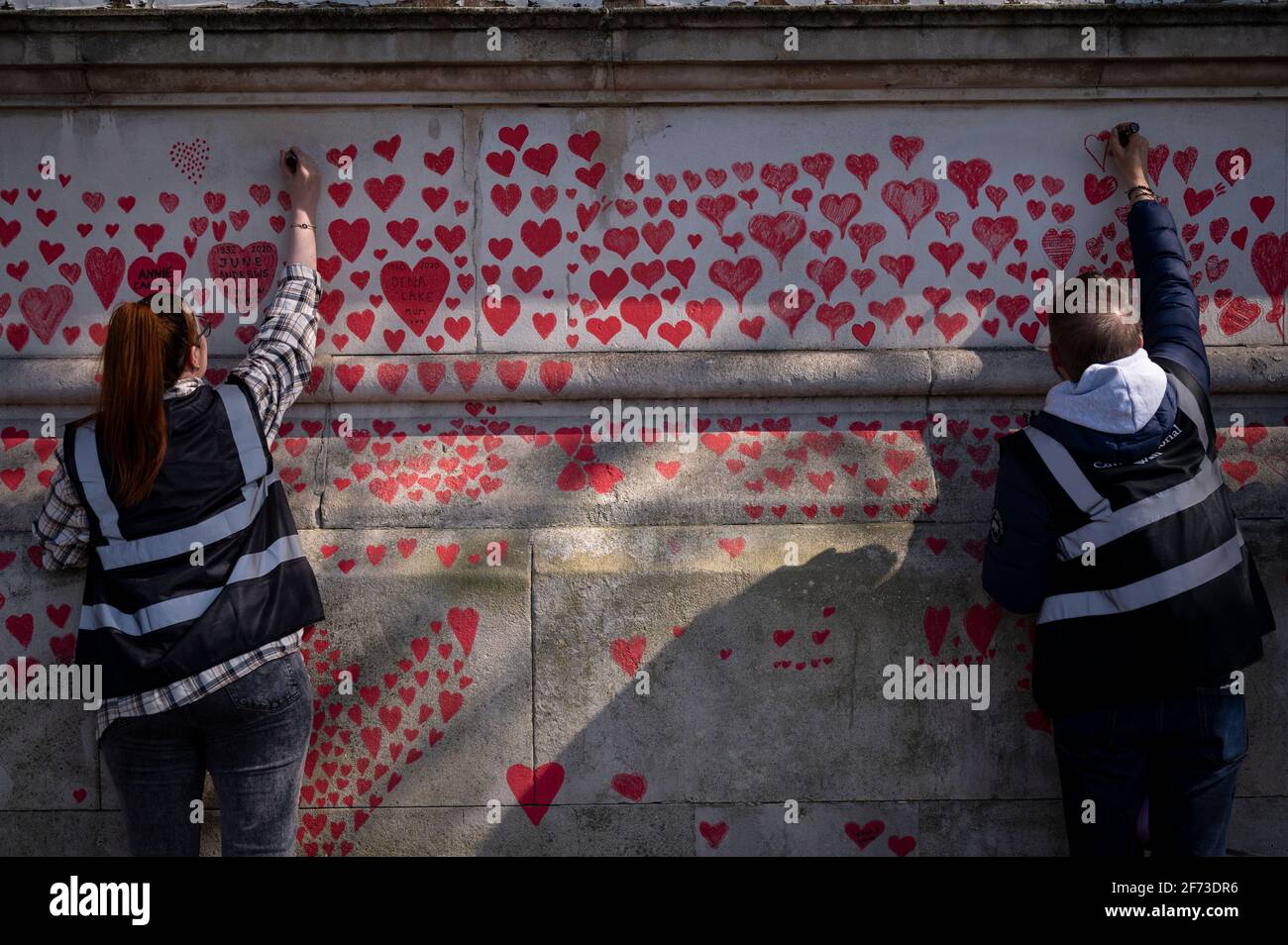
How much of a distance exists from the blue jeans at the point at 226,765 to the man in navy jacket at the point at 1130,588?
2195 mm

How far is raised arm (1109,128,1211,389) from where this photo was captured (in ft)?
11.4

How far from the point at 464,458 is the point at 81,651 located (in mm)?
1417

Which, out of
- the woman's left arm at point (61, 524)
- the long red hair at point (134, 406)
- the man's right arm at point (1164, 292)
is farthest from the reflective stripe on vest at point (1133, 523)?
the woman's left arm at point (61, 524)

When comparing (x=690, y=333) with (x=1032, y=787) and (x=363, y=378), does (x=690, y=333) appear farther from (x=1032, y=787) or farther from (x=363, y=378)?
(x=1032, y=787)

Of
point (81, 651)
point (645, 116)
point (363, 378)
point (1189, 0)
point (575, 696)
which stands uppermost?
point (1189, 0)

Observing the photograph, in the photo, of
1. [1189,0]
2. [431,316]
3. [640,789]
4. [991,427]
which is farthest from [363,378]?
[1189,0]

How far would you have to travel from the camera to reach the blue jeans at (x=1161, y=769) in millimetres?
3166

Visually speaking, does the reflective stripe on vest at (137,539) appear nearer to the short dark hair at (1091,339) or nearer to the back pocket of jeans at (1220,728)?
the short dark hair at (1091,339)

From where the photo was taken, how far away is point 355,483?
13.4 feet

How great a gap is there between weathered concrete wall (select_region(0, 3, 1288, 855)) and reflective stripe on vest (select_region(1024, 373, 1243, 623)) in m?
0.79

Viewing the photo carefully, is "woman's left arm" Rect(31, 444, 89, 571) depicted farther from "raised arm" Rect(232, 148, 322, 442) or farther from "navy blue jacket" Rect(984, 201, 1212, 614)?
"navy blue jacket" Rect(984, 201, 1212, 614)

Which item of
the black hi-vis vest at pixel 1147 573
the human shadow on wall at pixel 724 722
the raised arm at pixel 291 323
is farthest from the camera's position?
the human shadow on wall at pixel 724 722

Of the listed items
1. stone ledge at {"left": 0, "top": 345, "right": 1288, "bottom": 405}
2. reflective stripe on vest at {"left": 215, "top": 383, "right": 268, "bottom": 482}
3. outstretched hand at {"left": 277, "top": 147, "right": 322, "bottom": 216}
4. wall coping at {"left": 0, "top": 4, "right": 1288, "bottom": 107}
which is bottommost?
reflective stripe on vest at {"left": 215, "top": 383, "right": 268, "bottom": 482}
